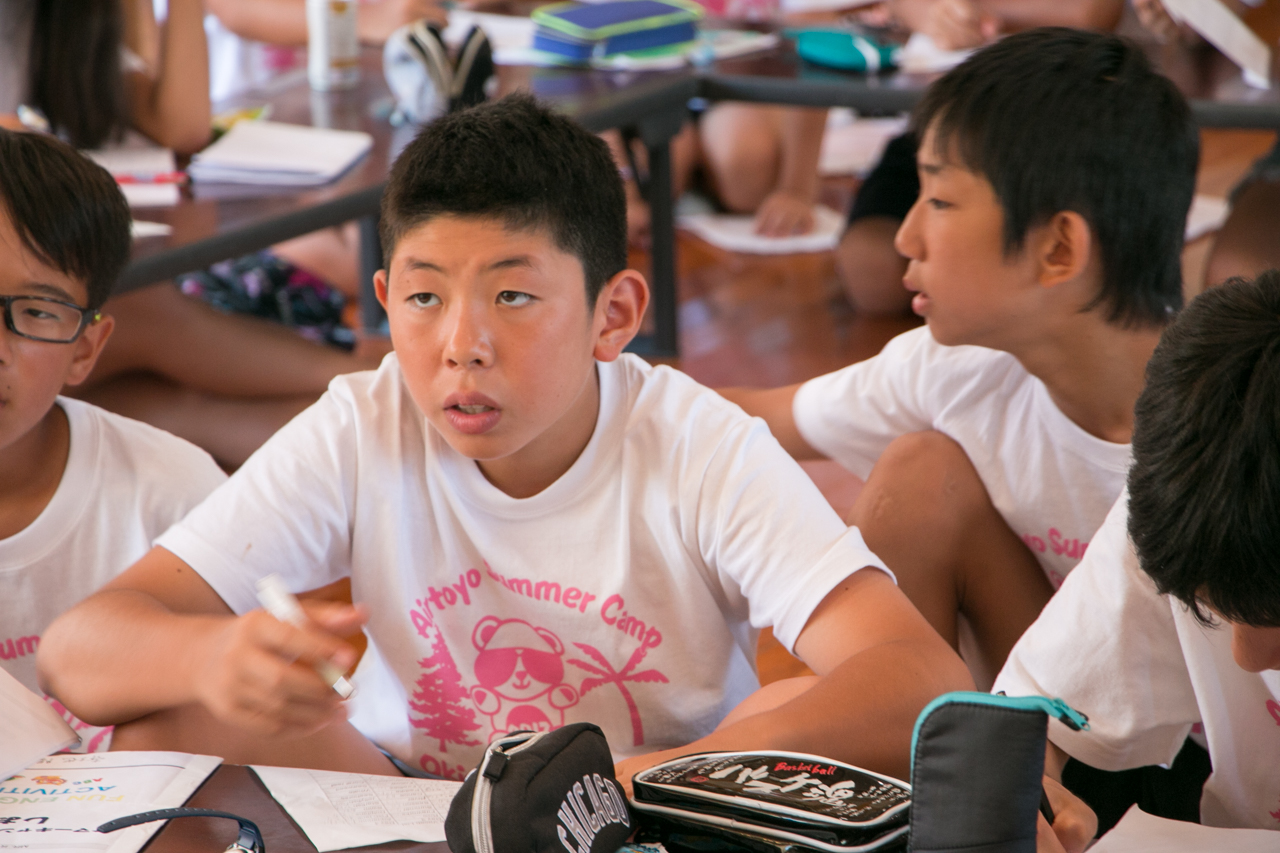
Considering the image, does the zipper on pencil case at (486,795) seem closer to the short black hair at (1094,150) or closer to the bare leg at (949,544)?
the bare leg at (949,544)

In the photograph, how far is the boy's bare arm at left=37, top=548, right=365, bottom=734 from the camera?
2.70ft

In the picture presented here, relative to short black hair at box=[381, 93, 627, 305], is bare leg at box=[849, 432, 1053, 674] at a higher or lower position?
lower

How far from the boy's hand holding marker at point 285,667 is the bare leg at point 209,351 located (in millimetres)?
1324

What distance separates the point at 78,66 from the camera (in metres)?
1.89

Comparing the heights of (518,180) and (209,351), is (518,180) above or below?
above

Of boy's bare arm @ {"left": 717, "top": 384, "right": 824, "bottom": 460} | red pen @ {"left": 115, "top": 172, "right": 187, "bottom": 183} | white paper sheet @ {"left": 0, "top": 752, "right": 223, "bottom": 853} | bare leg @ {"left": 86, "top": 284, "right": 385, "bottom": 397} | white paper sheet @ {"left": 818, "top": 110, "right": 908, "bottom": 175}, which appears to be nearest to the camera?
white paper sheet @ {"left": 0, "top": 752, "right": 223, "bottom": 853}

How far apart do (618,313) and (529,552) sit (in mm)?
229

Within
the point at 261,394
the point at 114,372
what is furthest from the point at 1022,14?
the point at 114,372

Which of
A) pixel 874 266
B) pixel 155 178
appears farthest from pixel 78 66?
pixel 874 266

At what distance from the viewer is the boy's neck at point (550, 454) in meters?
1.14

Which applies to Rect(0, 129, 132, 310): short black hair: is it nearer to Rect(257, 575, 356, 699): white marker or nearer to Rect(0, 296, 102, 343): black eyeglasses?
Rect(0, 296, 102, 343): black eyeglasses

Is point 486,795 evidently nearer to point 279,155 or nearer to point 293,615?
point 293,615

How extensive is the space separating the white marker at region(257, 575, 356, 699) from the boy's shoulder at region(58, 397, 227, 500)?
0.49 meters

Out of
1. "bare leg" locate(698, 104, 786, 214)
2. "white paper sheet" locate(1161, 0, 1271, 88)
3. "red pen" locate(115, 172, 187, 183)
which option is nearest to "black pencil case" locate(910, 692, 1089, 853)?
"red pen" locate(115, 172, 187, 183)
